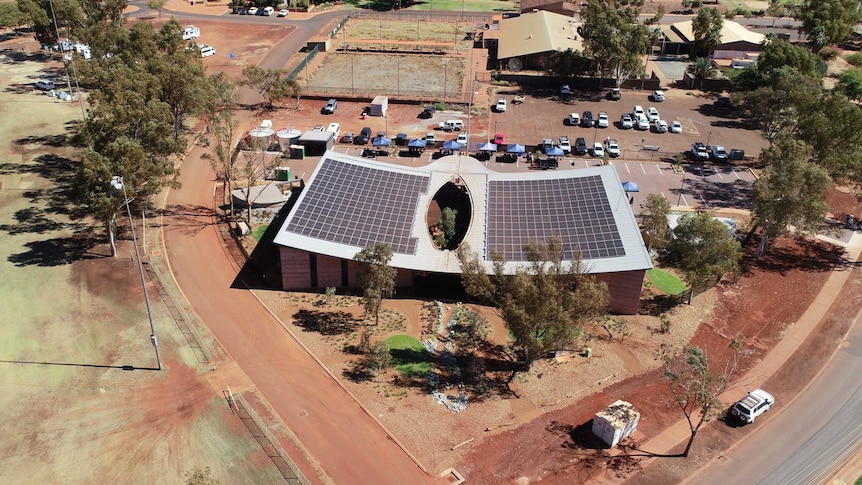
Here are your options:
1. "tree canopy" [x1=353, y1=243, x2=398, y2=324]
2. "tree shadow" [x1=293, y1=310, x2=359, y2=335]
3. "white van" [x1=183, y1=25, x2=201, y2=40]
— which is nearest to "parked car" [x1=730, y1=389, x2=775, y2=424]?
"tree canopy" [x1=353, y1=243, x2=398, y2=324]

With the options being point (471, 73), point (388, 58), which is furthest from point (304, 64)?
point (471, 73)

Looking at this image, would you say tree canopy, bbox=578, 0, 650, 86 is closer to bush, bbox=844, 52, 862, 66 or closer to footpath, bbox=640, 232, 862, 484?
footpath, bbox=640, 232, 862, 484

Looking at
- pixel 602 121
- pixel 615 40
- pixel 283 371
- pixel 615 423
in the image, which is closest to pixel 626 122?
pixel 602 121

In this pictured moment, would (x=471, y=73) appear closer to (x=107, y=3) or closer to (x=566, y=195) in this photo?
(x=566, y=195)

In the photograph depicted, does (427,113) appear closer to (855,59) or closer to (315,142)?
(315,142)

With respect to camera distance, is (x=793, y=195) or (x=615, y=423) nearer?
(x=615, y=423)

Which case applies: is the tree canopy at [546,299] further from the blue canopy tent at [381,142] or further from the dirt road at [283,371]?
the blue canopy tent at [381,142]
